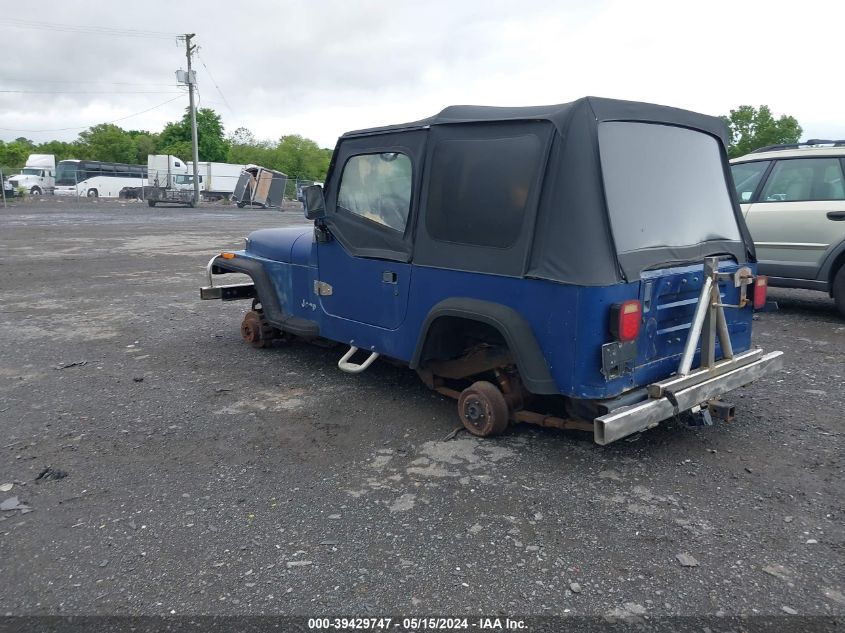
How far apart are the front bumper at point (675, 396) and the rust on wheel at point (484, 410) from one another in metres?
0.78

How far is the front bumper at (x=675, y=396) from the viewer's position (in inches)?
138

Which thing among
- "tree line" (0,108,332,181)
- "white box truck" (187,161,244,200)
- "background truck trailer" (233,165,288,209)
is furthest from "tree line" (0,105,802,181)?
"background truck trailer" (233,165,288,209)

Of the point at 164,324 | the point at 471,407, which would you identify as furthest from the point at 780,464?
the point at 164,324

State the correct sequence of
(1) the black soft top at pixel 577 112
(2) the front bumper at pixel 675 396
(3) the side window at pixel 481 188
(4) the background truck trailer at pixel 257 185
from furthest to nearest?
(4) the background truck trailer at pixel 257 185 → (3) the side window at pixel 481 188 → (1) the black soft top at pixel 577 112 → (2) the front bumper at pixel 675 396

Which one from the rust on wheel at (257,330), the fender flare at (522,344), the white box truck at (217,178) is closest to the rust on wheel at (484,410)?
the fender flare at (522,344)

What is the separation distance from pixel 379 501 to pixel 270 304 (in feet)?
9.55

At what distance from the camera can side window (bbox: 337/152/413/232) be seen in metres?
4.64

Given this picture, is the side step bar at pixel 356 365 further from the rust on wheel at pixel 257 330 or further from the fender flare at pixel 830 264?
the fender flare at pixel 830 264

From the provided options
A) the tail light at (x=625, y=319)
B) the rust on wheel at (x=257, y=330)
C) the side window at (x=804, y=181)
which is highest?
the side window at (x=804, y=181)

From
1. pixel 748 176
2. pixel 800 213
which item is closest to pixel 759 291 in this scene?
pixel 800 213

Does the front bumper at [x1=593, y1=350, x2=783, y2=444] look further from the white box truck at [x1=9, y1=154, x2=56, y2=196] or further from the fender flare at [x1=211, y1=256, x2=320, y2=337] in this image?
the white box truck at [x1=9, y1=154, x2=56, y2=196]

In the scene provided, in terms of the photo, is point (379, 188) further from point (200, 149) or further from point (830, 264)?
point (200, 149)

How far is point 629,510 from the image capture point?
3.44 m

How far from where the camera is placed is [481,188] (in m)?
4.10
